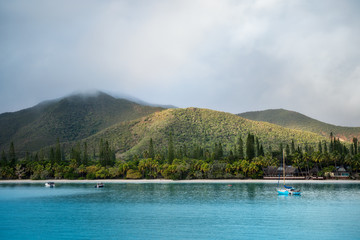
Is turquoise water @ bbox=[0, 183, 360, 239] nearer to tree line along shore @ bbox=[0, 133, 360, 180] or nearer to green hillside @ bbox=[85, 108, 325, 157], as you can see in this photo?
tree line along shore @ bbox=[0, 133, 360, 180]

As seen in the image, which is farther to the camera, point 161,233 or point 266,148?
point 266,148

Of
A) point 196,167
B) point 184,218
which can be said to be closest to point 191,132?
point 196,167

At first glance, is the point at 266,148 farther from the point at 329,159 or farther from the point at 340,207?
the point at 340,207

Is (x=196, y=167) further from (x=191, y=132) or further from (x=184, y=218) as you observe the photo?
(x=184, y=218)

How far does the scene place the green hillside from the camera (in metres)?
158

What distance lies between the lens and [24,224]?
40219 millimetres

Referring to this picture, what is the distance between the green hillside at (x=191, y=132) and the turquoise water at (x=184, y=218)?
296ft

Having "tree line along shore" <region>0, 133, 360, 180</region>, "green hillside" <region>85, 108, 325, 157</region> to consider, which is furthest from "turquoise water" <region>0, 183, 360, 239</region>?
"green hillside" <region>85, 108, 325, 157</region>

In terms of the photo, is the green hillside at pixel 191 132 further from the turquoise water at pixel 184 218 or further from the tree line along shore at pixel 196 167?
the turquoise water at pixel 184 218

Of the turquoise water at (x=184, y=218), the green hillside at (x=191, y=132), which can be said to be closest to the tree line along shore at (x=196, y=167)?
the green hillside at (x=191, y=132)

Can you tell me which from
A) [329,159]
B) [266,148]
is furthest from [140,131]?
[329,159]

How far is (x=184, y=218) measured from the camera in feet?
139

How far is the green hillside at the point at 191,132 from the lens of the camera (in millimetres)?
157625

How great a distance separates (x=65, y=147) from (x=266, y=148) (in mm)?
100477
